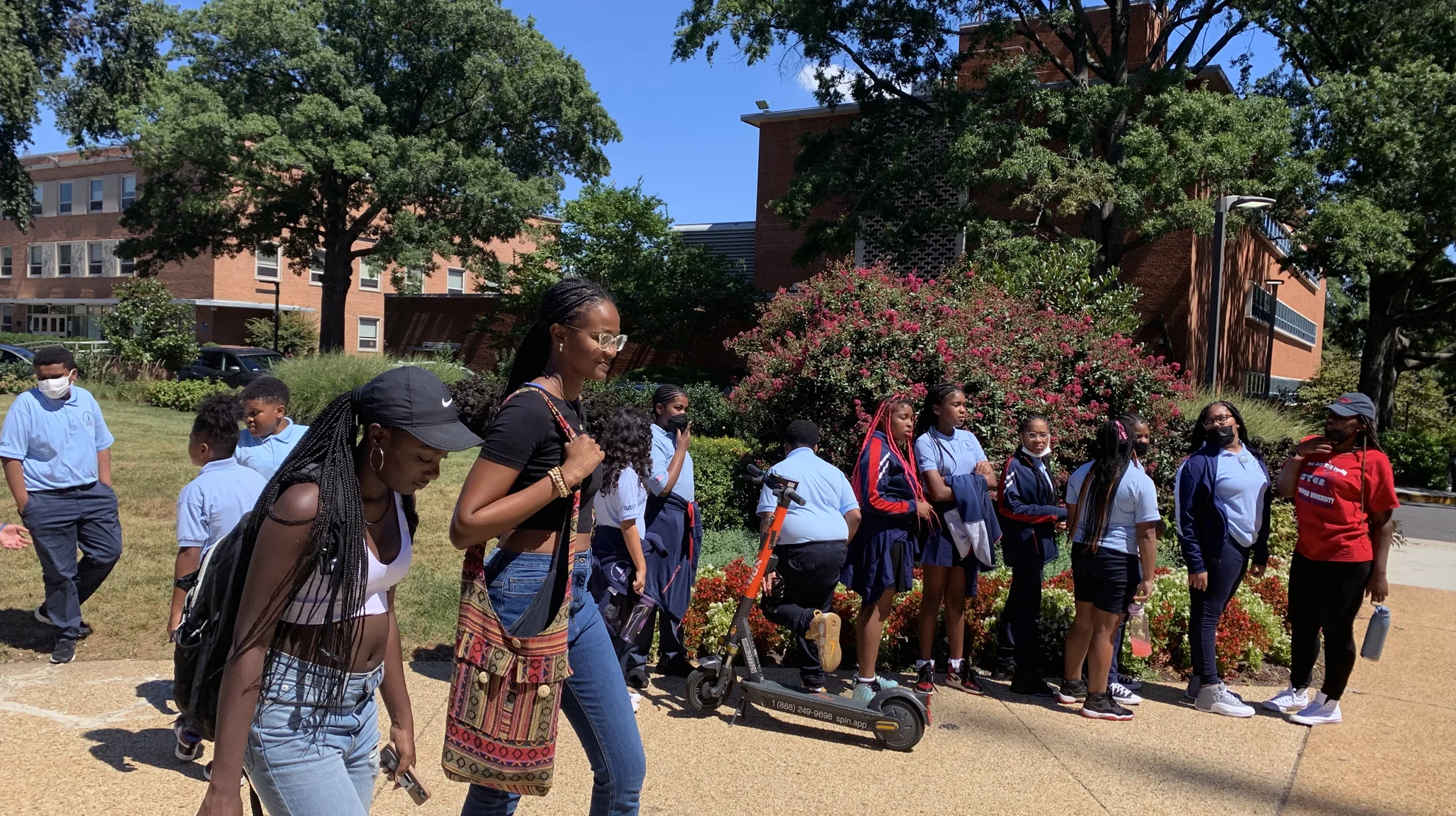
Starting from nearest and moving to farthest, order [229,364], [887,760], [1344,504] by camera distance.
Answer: [887,760] < [1344,504] < [229,364]

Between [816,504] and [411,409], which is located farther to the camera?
[816,504]

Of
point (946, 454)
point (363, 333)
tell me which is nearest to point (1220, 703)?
point (946, 454)

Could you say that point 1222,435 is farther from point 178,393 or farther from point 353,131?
point 353,131

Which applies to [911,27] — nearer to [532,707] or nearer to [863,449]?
[863,449]

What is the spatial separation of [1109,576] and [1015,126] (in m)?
13.5

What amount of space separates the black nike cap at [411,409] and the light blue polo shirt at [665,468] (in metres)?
3.52

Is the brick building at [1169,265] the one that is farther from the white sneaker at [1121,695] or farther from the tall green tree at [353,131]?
the white sneaker at [1121,695]

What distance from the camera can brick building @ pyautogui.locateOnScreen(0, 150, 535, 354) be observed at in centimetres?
4212

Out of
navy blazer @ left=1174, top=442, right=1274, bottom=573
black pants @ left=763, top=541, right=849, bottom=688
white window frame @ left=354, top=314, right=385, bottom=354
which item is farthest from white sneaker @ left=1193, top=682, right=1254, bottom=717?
white window frame @ left=354, top=314, right=385, bottom=354

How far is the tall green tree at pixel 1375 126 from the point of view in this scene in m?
18.0

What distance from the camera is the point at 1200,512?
5.91 m

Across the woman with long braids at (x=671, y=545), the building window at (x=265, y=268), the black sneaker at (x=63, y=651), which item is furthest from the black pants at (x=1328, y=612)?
the building window at (x=265, y=268)

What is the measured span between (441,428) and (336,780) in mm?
825

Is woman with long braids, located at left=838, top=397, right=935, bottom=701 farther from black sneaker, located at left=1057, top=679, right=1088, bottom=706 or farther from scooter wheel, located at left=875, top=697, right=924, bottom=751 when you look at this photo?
black sneaker, located at left=1057, top=679, right=1088, bottom=706
